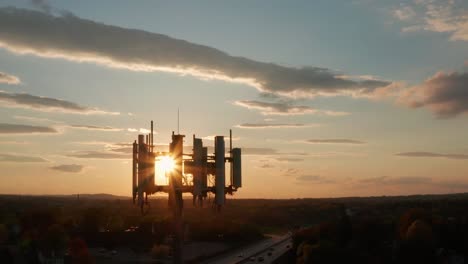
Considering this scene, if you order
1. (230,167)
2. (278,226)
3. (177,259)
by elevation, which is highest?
(230,167)

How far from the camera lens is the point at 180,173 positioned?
57.1 ft

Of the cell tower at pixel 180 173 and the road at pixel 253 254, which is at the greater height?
the cell tower at pixel 180 173

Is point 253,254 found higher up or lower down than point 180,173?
lower down

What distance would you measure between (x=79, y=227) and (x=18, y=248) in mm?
24247

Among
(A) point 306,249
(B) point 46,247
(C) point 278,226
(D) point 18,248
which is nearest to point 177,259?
(A) point 306,249

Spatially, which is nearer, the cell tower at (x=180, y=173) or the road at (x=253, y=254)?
the cell tower at (x=180, y=173)

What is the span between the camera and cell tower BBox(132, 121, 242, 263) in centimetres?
1741

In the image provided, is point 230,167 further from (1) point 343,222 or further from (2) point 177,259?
(1) point 343,222

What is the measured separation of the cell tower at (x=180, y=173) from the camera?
17406 mm

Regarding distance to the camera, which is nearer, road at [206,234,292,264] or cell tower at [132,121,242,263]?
cell tower at [132,121,242,263]

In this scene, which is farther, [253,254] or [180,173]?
[253,254]

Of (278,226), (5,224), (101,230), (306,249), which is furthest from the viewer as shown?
(278,226)

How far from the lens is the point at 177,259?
17.1 metres

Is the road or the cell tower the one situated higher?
the cell tower
